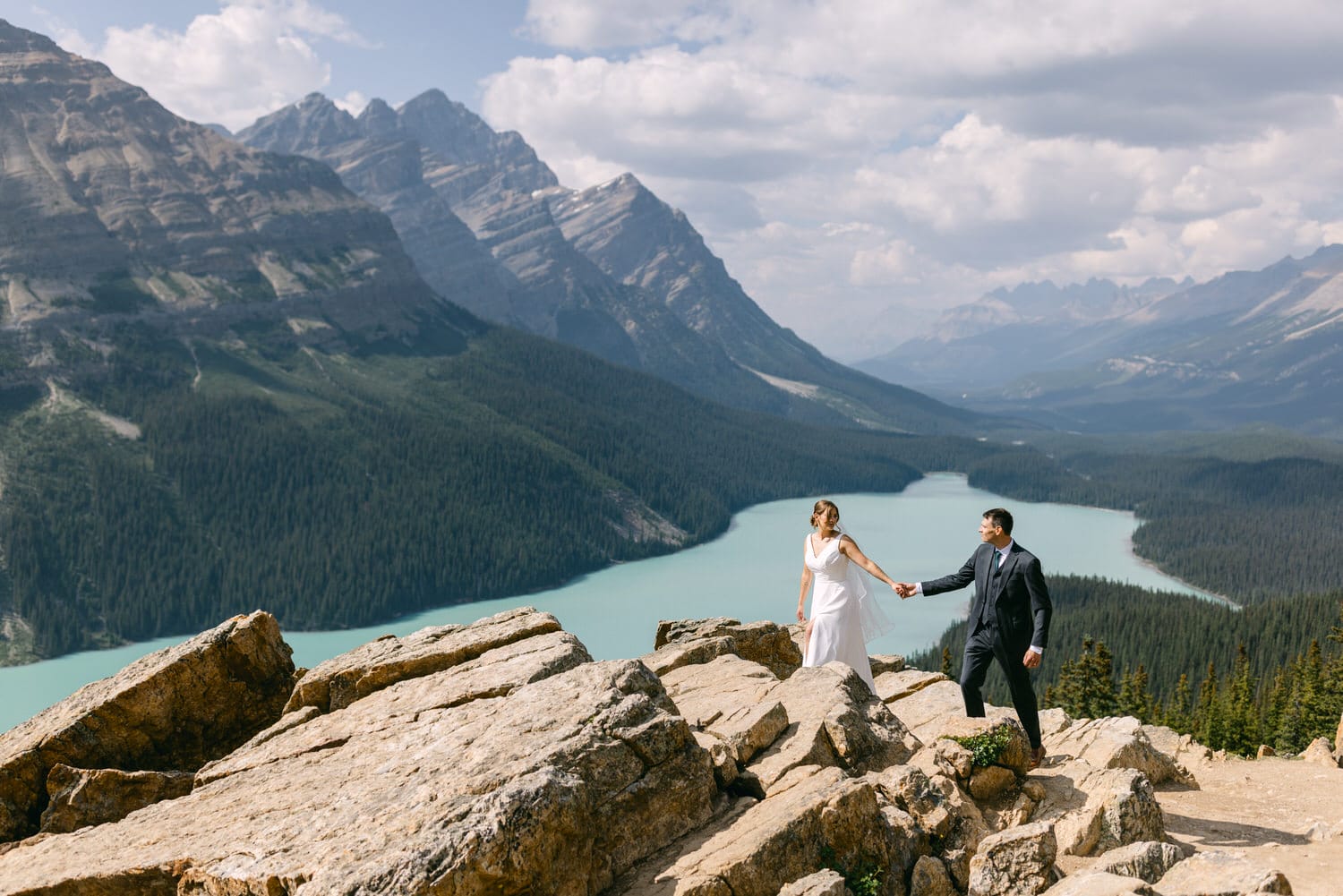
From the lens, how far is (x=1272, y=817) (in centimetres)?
1738

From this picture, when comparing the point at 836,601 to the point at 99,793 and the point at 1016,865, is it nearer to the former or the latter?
the point at 1016,865

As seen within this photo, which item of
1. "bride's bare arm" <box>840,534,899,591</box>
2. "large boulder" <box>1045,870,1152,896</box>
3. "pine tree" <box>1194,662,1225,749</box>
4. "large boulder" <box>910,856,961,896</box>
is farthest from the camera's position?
"pine tree" <box>1194,662,1225,749</box>

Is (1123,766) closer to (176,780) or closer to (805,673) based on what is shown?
(805,673)

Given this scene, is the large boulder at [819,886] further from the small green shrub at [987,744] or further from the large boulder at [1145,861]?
the small green shrub at [987,744]

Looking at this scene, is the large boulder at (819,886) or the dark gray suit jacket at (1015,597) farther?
the dark gray suit jacket at (1015,597)

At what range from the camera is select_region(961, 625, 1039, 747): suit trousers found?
16.5 meters

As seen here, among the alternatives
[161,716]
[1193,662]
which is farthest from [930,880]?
[1193,662]

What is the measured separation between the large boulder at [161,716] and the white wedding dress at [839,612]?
1274cm

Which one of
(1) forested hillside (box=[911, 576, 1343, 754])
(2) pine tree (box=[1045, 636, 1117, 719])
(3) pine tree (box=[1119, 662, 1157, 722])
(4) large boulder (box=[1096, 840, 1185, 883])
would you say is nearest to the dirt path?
(4) large boulder (box=[1096, 840, 1185, 883])

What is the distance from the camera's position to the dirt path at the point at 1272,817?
45.7 feet

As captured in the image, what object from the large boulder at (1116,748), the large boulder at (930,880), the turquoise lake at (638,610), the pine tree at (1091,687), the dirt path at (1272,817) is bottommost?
the turquoise lake at (638,610)

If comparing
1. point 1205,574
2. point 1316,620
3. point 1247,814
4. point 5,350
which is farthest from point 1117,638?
point 5,350

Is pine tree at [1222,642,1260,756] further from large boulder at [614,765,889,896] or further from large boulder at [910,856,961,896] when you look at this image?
large boulder at [614,765,889,896]

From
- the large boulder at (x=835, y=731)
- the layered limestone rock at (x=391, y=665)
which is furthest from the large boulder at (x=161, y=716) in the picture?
the large boulder at (x=835, y=731)
